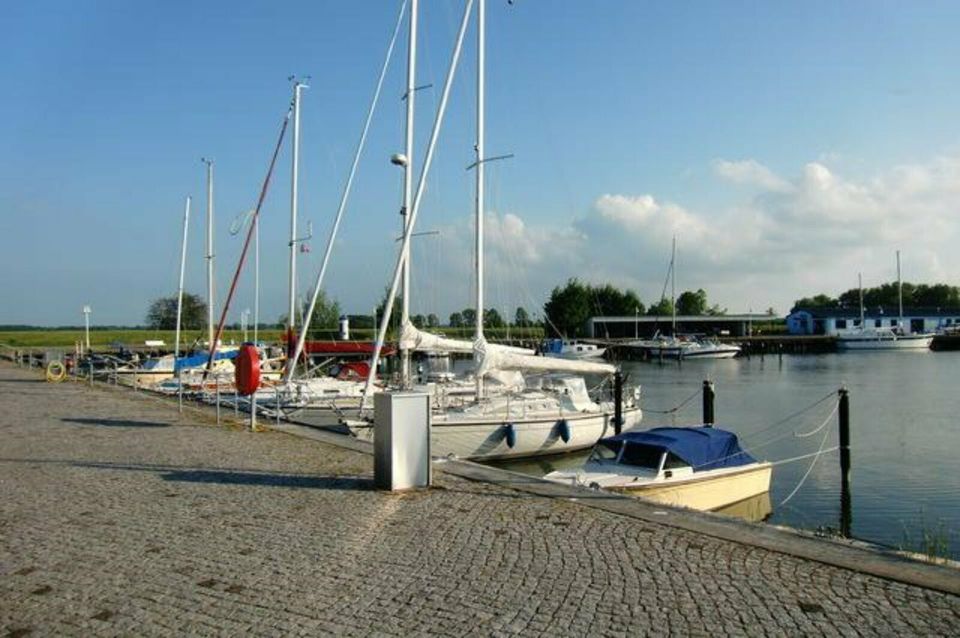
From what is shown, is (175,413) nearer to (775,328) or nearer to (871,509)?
(871,509)

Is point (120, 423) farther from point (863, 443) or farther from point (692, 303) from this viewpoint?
point (692, 303)

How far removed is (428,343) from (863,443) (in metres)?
16.1

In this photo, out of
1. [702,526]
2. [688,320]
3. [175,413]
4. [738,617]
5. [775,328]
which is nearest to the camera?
[738,617]

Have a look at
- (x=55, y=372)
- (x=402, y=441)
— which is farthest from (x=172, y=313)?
(x=402, y=441)

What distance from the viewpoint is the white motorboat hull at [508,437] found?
67.3 feet

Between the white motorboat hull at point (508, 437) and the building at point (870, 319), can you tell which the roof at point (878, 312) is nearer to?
the building at point (870, 319)

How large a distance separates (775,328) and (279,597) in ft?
535

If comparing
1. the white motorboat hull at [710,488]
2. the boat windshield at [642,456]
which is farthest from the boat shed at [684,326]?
the boat windshield at [642,456]

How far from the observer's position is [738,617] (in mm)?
5809

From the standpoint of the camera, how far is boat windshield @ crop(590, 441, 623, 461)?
16.5m

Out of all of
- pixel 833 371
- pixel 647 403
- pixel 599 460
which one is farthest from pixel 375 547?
pixel 833 371

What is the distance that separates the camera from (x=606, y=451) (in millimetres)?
16891

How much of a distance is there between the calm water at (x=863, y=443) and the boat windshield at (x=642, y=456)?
142 inches

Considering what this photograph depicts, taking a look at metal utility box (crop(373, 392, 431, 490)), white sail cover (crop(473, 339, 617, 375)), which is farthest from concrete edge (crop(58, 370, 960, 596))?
white sail cover (crop(473, 339, 617, 375))
